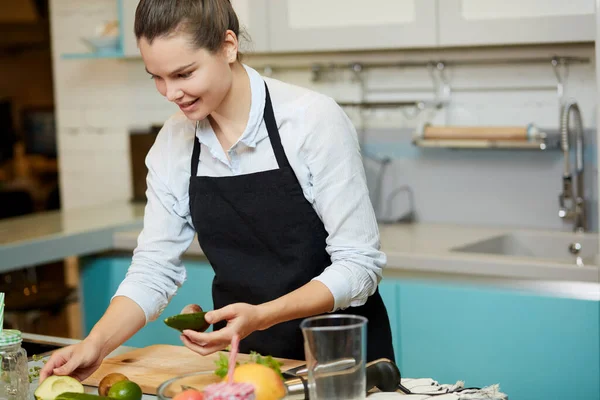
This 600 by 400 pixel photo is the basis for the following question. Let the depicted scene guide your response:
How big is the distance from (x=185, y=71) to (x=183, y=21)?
9cm

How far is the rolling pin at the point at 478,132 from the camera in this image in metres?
2.90

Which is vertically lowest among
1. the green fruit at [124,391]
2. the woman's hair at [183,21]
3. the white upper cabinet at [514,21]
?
the green fruit at [124,391]

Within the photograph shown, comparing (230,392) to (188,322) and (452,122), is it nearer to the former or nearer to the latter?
(188,322)

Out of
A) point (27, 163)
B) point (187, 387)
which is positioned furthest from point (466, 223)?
point (27, 163)

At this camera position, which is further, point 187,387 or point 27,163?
point 27,163

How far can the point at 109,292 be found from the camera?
3.35m

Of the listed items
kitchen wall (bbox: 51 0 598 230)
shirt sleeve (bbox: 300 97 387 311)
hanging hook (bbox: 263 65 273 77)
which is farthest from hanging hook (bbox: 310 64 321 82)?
shirt sleeve (bbox: 300 97 387 311)

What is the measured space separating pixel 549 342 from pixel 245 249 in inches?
41.9

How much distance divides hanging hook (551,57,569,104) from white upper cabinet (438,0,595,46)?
0.64 feet

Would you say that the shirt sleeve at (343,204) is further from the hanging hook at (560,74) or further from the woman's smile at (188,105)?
the hanging hook at (560,74)

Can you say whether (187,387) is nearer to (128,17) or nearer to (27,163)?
(128,17)

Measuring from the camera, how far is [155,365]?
66.1 inches

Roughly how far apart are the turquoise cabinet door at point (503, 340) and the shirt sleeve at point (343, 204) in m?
0.97

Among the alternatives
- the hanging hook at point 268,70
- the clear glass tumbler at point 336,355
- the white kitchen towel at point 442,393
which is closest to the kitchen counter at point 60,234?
the hanging hook at point 268,70
